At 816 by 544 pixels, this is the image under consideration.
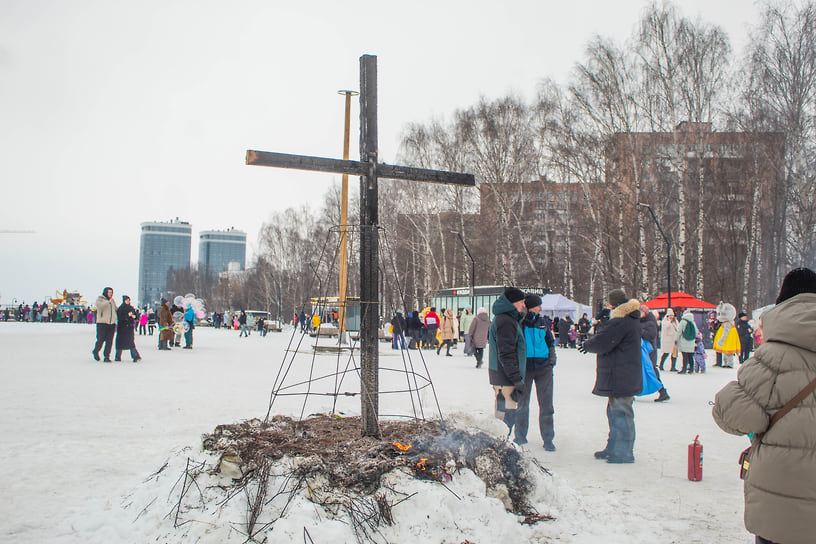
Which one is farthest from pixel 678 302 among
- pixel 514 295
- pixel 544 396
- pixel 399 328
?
pixel 514 295

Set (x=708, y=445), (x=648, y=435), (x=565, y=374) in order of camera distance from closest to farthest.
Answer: (x=708, y=445) → (x=648, y=435) → (x=565, y=374)

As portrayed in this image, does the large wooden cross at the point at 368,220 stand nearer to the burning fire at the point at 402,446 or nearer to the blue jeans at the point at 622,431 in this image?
the burning fire at the point at 402,446

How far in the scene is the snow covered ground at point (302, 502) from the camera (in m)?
3.61

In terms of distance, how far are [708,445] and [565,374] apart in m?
7.93

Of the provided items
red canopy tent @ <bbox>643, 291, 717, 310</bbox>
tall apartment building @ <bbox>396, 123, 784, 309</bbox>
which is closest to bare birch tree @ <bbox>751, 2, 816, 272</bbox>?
tall apartment building @ <bbox>396, 123, 784, 309</bbox>

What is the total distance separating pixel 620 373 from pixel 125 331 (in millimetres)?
12699

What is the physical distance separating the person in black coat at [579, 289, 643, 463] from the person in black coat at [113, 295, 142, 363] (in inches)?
476

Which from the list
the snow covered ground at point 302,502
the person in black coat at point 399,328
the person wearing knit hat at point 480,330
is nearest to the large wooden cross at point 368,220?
the person in black coat at point 399,328

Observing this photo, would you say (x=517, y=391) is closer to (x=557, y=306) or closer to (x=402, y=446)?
(x=402, y=446)

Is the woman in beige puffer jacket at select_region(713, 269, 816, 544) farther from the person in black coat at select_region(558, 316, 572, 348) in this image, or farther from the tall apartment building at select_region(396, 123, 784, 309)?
the person in black coat at select_region(558, 316, 572, 348)

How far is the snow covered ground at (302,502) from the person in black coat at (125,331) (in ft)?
12.4

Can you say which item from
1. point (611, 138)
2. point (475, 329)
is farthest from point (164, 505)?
point (611, 138)

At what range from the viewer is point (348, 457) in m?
4.01

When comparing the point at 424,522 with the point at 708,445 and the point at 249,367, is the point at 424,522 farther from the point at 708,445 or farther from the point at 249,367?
the point at 249,367
